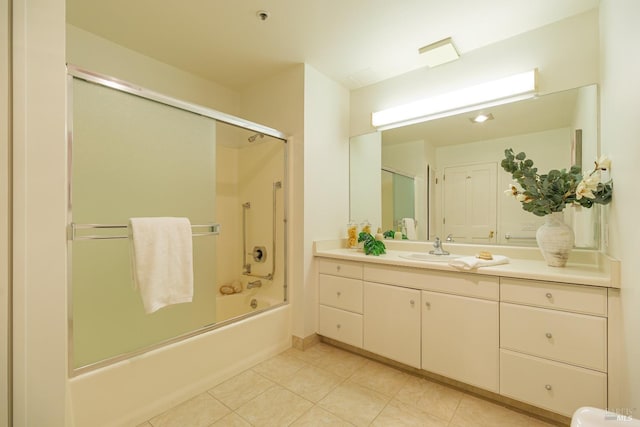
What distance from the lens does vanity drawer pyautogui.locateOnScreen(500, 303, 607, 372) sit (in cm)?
126

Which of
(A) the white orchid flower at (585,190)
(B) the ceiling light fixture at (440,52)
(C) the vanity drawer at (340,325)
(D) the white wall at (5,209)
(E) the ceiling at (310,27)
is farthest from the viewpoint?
(C) the vanity drawer at (340,325)

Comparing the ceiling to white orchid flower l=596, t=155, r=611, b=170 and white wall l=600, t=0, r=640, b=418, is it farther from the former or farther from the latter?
white orchid flower l=596, t=155, r=611, b=170

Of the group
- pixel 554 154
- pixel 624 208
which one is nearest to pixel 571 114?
pixel 554 154

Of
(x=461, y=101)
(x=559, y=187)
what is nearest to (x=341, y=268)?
(x=559, y=187)

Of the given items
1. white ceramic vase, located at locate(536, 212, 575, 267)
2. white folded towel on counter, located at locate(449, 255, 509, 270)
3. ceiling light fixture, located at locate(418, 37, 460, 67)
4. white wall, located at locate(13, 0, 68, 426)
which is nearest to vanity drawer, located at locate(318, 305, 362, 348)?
white folded towel on counter, located at locate(449, 255, 509, 270)

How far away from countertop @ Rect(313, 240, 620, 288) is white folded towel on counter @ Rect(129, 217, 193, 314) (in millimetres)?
1061

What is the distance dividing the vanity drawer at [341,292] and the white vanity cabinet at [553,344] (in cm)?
91

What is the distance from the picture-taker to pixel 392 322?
6.24ft

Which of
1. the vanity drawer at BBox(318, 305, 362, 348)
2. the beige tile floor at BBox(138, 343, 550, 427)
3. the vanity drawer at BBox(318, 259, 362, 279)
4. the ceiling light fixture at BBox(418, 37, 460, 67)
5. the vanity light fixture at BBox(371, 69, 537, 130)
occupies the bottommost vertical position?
the beige tile floor at BBox(138, 343, 550, 427)

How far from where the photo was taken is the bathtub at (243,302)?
2.15m

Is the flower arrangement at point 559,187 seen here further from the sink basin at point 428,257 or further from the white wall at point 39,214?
the white wall at point 39,214

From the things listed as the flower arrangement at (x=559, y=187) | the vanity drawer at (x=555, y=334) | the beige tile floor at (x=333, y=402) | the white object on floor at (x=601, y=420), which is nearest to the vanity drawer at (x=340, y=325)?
the beige tile floor at (x=333, y=402)

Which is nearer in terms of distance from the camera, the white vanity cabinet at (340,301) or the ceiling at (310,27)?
the ceiling at (310,27)

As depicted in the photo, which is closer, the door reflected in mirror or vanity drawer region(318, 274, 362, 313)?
vanity drawer region(318, 274, 362, 313)
